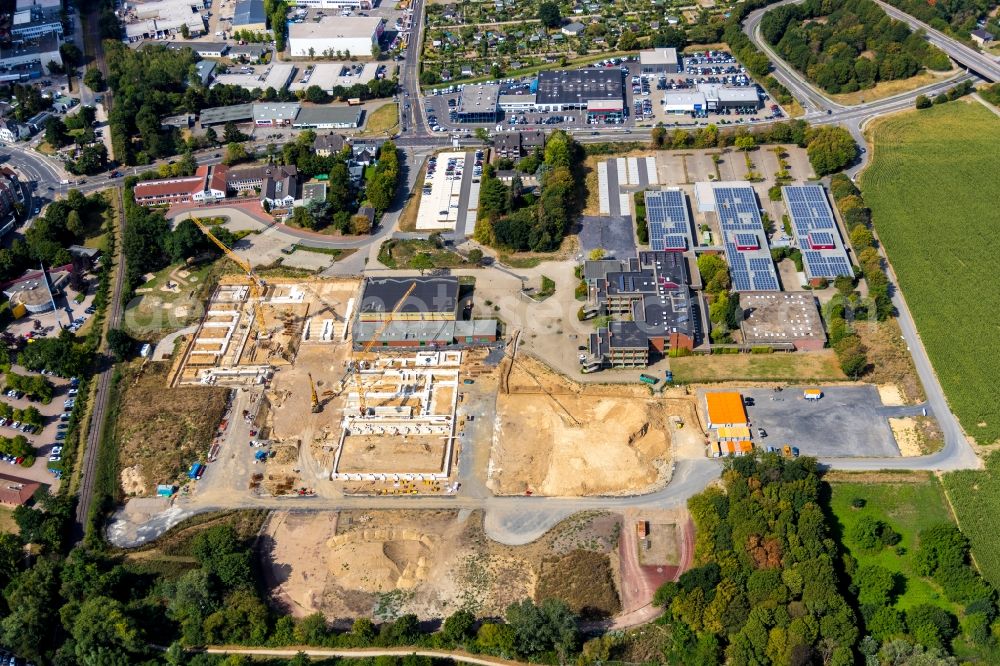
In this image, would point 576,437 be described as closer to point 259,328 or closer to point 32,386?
point 259,328

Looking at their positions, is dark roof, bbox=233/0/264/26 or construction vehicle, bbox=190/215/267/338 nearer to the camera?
construction vehicle, bbox=190/215/267/338

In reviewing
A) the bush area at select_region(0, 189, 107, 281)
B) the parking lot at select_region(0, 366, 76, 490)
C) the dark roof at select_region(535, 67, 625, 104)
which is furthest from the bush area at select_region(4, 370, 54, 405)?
the dark roof at select_region(535, 67, 625, 104)

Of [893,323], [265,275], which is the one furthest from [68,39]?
[893,323]

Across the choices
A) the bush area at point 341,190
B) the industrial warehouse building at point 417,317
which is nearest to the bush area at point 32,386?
the industrial warehouse building at point 417,317

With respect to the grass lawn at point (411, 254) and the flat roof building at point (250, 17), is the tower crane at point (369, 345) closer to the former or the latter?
the grass lawn at point (411, 254)

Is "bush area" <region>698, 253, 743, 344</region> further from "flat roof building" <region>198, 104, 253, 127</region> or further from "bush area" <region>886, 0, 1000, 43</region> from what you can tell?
"flat roof building" <region>198, 104, 253, 127</region>

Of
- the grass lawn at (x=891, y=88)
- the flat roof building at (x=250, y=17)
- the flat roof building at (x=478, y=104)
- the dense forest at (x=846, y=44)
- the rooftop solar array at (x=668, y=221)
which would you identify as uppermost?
the dense forest at (x=846, y=44)

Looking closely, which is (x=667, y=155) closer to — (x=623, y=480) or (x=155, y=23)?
(x=623, y=480)
